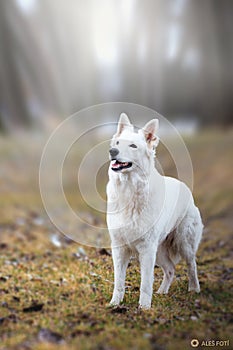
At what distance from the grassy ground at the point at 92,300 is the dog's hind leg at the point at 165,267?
0.13 feet

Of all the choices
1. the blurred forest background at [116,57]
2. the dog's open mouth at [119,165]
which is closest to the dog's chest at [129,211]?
the dog's open mouth at [119,165]

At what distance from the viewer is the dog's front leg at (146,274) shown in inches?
80.6

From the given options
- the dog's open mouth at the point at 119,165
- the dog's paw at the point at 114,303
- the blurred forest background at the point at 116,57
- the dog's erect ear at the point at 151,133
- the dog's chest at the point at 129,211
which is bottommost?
the dog's paw at the point at 114,303

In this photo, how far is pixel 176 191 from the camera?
7.33 feet

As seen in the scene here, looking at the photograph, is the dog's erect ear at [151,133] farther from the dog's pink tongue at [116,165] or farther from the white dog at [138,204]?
the dog's pink tongue at [116,165]

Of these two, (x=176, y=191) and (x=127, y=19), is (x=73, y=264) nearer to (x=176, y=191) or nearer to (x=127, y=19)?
(x=176, y=191)

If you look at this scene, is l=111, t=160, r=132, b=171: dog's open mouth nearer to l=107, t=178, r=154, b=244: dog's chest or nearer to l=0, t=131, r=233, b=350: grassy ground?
l=107, t=178, r=154, b=244: dog's chest

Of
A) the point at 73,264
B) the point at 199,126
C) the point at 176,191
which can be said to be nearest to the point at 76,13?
the point at 199,126

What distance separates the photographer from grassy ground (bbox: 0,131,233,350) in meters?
1.90

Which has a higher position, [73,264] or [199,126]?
[199,126]

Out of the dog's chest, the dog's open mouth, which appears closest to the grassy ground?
the dog's chest

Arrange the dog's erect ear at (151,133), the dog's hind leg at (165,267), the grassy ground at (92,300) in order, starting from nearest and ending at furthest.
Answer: the grassy ground at (92,300)
the dog's erect ear at (151,133)
the dog's hind leg at (165,267)

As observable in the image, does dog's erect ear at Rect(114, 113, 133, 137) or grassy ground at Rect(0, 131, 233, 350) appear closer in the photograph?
grassy ground at Rect(0, 131, 233, 350)

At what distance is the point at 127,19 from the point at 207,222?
10.5 ft
